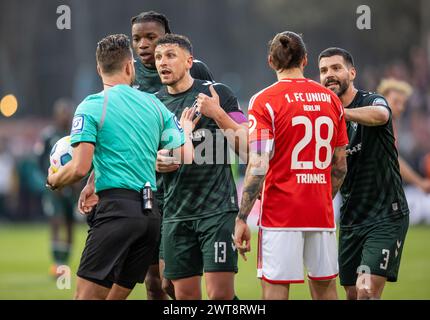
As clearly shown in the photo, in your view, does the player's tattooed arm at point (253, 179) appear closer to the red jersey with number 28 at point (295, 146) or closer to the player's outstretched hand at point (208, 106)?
the red jersey with number 28 at point (295, 146)

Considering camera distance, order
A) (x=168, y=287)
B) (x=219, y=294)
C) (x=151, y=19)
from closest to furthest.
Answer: (x=219, y=294) → (x=168, y=287) → (x=151, y=19)

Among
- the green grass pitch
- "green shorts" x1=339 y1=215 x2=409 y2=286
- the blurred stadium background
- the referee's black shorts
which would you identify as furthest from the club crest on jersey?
the blurred stadium background

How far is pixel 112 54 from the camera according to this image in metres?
6.79

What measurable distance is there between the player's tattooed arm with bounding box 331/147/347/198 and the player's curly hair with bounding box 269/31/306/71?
0.77 m

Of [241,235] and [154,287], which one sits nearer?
[241,235]

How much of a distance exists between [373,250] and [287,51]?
6.65 feet

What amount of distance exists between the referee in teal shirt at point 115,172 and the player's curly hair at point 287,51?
1004 millimetres

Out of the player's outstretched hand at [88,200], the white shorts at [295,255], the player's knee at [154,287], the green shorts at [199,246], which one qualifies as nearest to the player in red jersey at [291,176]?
the white shorts at [295,255]

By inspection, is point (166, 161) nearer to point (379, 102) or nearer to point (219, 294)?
point (219, 294)

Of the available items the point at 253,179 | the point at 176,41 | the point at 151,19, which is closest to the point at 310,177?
the point at 253,179

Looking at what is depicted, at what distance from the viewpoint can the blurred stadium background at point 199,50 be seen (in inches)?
1035

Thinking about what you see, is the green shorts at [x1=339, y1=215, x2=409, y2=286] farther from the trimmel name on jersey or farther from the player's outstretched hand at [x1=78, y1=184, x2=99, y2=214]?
the player's outstretched hand at [x1=78, y1=184, x2=99, y2=214]

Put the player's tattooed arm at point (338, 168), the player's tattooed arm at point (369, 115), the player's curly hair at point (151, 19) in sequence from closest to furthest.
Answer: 1. the player's tattooed arm at point (338, 168)
2. the player's tattooed arm at point (369, 115)
3. the player's curly hair at point (151, 19)

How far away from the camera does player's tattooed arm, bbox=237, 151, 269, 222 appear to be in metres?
6.86
